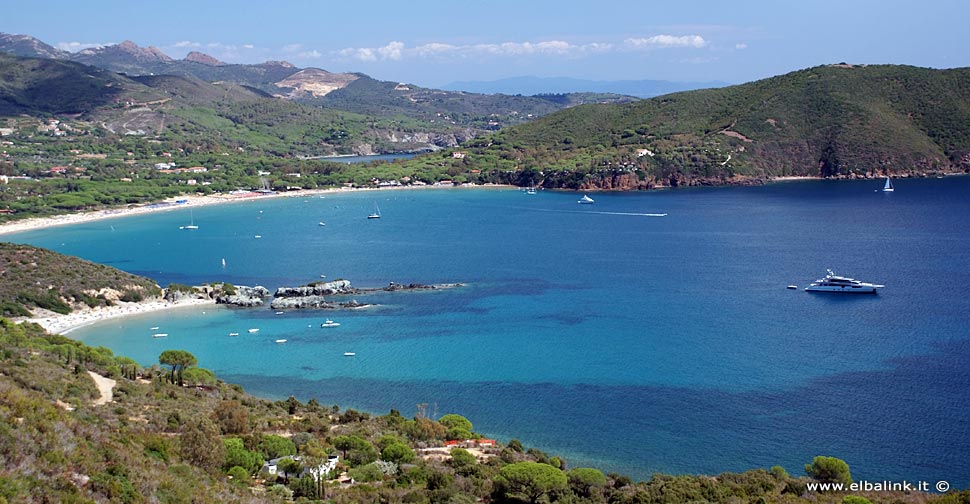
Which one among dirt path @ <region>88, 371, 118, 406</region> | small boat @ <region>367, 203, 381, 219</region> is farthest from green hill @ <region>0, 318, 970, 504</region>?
small boat @ <region>367, 203, 381, 219</region>

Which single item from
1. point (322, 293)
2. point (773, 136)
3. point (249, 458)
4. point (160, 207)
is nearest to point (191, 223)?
point (160, 207)

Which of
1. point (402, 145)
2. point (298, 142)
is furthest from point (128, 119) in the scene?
point (402, 145)

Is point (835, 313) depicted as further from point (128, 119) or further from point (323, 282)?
point (128, 119)

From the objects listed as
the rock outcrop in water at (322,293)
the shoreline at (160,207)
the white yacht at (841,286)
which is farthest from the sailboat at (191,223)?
the white yacht at (841,286)

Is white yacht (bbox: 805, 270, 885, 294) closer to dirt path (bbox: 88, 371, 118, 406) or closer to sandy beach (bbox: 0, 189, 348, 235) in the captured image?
dirt path (bbox: 88, 371, 118, 406)

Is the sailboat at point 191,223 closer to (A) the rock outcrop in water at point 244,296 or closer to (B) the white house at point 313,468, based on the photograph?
(A) the rock outcrop in water at point 244,296
